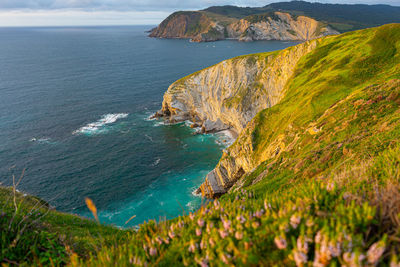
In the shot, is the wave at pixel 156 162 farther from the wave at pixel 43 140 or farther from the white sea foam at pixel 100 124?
the wave at pixel 43 140

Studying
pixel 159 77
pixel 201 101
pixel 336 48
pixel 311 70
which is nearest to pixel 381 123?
pixel 311 70

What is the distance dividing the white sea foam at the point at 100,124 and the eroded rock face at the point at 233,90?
16.0 meters

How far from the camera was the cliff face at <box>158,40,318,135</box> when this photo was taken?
68.8 meters

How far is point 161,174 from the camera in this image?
56.4 metres

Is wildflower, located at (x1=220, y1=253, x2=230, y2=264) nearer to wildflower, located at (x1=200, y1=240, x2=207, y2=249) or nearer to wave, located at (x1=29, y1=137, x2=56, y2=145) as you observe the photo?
wildflower, located at (x1=200, y1=240, x2=207, y2=249)

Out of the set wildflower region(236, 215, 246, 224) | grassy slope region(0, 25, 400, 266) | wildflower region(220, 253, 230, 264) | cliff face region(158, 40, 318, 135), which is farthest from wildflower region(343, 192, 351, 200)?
cliff face region(158, 40, 318, 135)

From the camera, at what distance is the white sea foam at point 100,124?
74.4 metres

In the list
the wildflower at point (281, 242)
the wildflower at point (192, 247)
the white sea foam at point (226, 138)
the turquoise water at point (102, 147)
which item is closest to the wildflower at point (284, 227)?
the wildflower at point (281, 242)

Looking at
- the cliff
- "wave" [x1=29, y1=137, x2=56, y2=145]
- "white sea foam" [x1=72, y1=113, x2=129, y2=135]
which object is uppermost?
the cliff

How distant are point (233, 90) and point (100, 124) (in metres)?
47.4

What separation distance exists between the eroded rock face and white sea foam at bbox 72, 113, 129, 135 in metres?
16.0

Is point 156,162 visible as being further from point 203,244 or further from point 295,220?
point 295,220

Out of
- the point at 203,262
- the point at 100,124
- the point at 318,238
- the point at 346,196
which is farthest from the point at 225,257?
the point at 100,124

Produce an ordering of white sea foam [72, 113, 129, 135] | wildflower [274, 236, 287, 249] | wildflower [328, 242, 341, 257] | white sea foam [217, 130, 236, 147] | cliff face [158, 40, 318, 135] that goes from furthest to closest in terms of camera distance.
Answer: white sea foam [72, 113, 129, 135]
white sea foam [217, 130, 236, 147]
cliff face [158, 40, 318, 135]
wildflower [274, 236, 287, 249]
wildflower [328, 242, 341, 257]
